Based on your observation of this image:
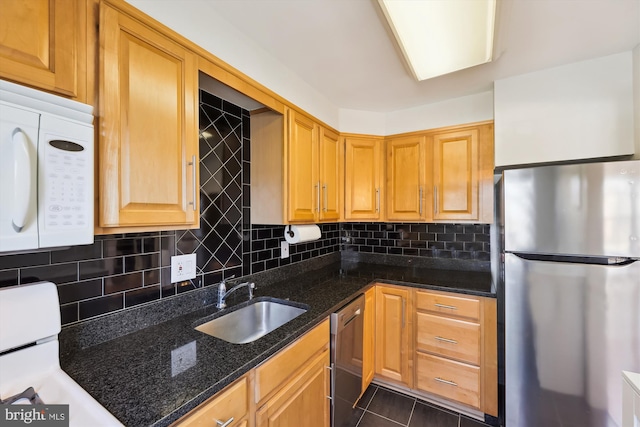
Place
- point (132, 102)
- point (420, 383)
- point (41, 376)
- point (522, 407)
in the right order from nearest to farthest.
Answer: point (41, 376) < point (132, 102) < point (522, 407) < point (420, 383)

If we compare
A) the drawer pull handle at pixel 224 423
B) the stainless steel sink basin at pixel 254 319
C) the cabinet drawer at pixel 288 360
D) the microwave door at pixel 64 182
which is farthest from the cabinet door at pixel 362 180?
the microwave door at pixel 64 182

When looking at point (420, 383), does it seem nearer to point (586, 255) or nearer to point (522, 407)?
point (522, 407)


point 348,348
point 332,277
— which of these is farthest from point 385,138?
point 348,348

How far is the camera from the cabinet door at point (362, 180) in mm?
2436

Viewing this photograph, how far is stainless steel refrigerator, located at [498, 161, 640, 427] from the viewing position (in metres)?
1.37

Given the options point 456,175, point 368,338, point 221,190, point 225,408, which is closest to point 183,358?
point 225,408

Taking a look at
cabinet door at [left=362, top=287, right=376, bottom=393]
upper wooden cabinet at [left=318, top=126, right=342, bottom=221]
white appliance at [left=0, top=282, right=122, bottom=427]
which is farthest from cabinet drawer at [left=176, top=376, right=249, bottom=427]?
upper wooden cabinet at [left=318, top=126, right=342, bottom=221]

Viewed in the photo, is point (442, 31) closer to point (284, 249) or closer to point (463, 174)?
point (463, 174)

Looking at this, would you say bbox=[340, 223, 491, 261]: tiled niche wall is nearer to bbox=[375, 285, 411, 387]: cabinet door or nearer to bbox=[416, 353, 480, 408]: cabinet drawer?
bbox=[375, 285, 411, 387]: cabinet door

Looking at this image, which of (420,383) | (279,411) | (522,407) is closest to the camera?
(279,411)

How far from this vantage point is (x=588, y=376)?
1436mm

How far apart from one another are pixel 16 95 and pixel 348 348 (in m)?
1.79

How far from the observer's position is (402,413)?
6.15 ft

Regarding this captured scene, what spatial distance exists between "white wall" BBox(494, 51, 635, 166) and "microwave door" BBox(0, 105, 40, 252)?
243cm
